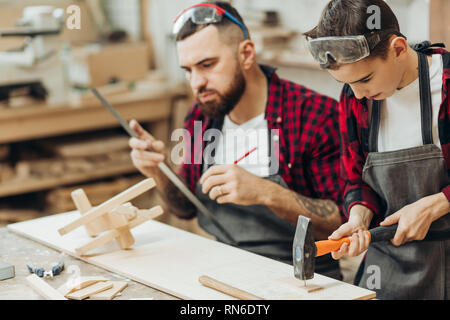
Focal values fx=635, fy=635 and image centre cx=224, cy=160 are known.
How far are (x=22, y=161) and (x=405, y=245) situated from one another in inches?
124

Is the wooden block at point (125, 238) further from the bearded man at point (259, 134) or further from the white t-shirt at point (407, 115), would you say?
the white t-shirt at point (407, 115)

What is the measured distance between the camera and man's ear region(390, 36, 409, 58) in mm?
1777

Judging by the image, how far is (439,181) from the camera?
6.37 feet

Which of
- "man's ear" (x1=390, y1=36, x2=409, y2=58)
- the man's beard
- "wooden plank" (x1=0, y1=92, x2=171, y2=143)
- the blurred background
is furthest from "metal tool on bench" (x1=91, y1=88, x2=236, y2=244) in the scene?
"wooden plank" (x1=0, y1=92, x2=171, y2=143)

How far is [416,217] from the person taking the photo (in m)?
1.84

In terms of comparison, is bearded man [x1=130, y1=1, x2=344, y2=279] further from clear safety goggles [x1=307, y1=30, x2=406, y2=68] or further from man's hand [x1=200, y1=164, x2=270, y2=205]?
clear safety goggles [x1=307, y1=30, x2=406, y2=68]

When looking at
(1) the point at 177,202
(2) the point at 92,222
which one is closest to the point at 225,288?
(2) the point at 92,222

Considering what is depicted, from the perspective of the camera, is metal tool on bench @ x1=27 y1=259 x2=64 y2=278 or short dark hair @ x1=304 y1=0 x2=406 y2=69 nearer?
short dark hair @ x1=304 y1=0 x2=406 y2=69

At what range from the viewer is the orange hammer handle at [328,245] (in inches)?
67.5

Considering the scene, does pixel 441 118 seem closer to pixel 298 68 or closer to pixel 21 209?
pixel 298 68

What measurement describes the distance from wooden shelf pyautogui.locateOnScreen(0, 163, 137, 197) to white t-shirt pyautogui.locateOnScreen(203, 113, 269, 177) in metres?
1.93

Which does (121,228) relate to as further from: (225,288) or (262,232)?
(262,232)

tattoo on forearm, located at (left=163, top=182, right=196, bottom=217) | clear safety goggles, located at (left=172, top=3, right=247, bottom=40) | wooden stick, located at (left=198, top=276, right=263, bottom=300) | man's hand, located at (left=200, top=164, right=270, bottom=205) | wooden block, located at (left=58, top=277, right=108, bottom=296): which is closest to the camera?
wooden stick, located at (left=198, top=276, right=263, bottom=300)
